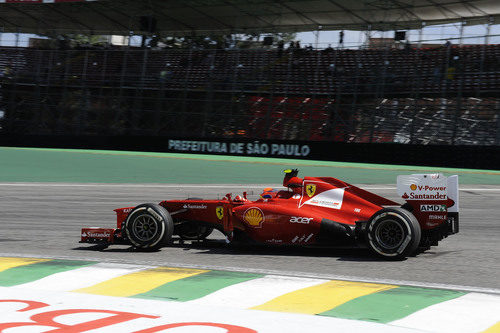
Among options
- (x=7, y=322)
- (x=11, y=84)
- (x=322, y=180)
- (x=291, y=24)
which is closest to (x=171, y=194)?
(x=322, y=180)

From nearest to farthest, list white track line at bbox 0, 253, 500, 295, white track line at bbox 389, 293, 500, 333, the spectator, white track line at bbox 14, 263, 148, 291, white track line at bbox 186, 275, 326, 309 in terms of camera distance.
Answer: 1. white track line at bbox 389, 293, 500, 333
2. white track line at bbox 186, 275, 326, 309
3. white track line at bbox 0, 253, 500, 295
4. white track line at bbox 14, 263, 148, 291
5. the spectator

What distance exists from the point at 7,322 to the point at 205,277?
83.9 inches

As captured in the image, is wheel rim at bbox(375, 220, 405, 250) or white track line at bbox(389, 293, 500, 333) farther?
wheel rim at bbox(375, 220, 405, 250)

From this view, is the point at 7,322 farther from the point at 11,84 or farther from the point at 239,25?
the point at 11,84

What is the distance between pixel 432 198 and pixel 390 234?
0.62 metres

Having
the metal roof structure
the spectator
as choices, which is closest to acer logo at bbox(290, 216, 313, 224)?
the metal roof structure

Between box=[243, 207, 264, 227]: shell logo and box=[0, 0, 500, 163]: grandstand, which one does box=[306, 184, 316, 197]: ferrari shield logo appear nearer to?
box=[243, 207, 264, 227]: shell logo

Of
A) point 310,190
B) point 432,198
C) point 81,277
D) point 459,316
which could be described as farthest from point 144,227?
point 459,316

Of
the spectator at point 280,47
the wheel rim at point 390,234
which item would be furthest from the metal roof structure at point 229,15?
the wheel rim at point 390,234

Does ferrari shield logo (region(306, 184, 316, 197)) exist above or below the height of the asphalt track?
above

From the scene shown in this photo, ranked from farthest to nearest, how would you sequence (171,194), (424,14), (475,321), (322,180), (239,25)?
(239,25) < (424,14) < (171,194) < (322,180) < (475,321)

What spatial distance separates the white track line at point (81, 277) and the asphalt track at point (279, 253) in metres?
0.42

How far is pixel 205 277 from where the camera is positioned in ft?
21.6

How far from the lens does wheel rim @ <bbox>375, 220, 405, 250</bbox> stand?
728 centimetres
